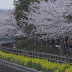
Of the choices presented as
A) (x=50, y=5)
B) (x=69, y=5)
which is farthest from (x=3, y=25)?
(x=69, y=5)

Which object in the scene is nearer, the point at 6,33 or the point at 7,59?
the point at 7,59

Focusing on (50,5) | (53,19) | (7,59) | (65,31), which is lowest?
(7,59)

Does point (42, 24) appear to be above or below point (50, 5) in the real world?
below

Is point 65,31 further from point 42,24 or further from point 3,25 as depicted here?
point 3,25

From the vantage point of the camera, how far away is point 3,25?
27156 millimetres

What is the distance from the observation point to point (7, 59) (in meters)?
17.1

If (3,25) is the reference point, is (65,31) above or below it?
below

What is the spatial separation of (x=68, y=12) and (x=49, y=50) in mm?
5831

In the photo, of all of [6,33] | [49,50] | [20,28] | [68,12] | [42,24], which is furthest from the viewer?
[6,33]

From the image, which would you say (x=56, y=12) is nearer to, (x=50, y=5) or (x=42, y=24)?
(x=50, y=5)

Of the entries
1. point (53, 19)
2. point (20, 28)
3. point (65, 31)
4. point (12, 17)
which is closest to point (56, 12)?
point (53, 19)

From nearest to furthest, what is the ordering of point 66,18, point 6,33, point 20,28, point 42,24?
point 66,18 < point 42,24 < point 20,28 < point 6,33

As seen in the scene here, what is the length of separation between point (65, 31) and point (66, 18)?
99cm

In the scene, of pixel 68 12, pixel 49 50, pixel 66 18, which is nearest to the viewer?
pixel 68 12
